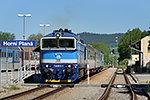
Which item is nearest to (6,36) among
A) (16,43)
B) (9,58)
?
(9,58)

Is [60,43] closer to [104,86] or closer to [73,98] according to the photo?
[104,86]

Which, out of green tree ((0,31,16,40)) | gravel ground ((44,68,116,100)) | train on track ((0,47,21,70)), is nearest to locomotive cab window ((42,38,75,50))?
gravel ground ((44,68,116,100))

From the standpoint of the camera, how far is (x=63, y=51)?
16.1m

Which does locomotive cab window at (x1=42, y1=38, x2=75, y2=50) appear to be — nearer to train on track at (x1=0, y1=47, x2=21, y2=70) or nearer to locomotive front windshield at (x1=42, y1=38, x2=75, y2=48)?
locomotive front windshield at (x1=42, y1=38, x2=75, y2=48)

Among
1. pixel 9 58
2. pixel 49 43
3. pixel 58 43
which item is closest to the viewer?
pixel 58 43

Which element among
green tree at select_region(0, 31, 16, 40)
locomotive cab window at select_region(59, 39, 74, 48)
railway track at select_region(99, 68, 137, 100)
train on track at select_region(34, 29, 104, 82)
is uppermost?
green tree at select_region(0, 31, 16, 40)

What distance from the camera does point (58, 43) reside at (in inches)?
642

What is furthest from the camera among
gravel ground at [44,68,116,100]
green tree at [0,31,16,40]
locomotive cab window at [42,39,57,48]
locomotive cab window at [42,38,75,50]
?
green tree at [0,31,16,40]

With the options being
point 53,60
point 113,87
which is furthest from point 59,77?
point 113,87

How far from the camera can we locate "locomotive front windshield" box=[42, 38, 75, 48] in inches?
639

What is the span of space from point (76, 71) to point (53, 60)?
168 cm

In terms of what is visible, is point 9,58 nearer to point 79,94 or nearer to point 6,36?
point 79,94

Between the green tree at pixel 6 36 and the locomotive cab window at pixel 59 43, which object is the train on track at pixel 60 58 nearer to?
the locomotive cab window at pixel 59 43

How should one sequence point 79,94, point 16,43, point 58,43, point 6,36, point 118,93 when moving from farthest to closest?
point 6,36 → point 16,43 → point 58,43 → point 118,93 → point 79,94
